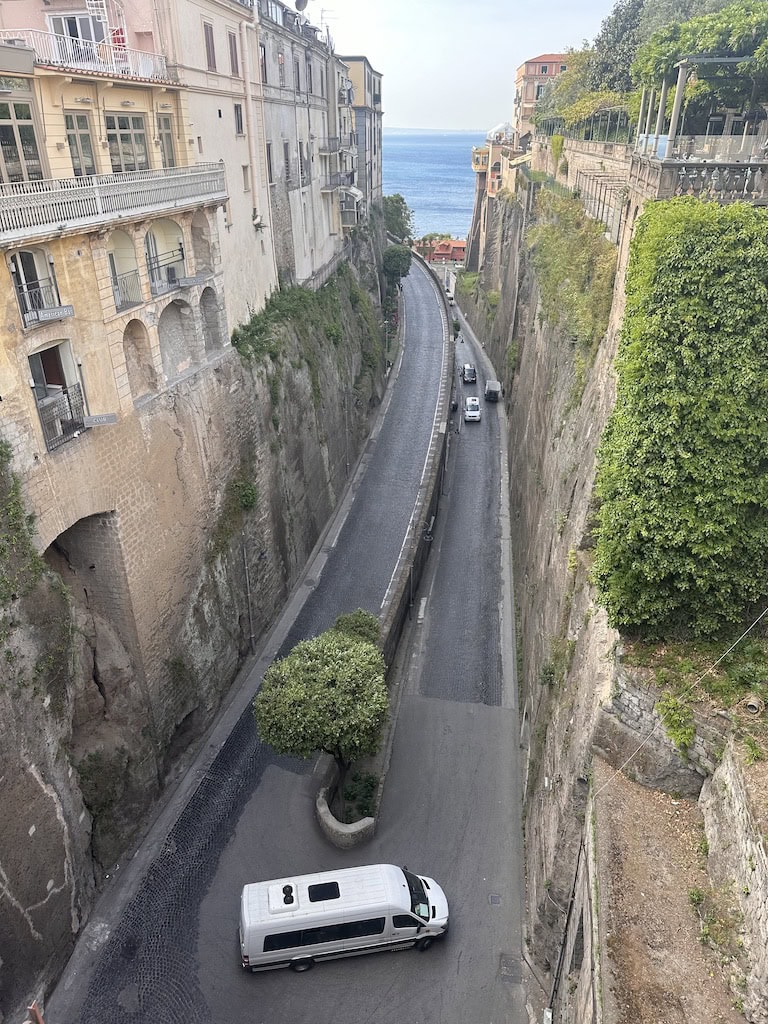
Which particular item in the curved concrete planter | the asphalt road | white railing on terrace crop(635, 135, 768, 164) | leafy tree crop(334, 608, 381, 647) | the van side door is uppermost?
white railing on terrace crop(635, 135, 768, 164)

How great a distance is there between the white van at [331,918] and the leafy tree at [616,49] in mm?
40053

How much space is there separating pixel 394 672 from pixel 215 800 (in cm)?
750

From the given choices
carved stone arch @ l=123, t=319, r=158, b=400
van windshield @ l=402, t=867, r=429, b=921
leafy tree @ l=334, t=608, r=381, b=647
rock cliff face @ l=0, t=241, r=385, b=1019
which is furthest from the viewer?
leafy tree @ l=334, t=608, r=381, b=647

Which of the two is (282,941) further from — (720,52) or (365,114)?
(365,114)

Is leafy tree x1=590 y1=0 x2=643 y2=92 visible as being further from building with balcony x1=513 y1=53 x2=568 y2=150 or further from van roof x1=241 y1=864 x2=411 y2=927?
van roof x1=241 y1=864 x2=411 y2=927

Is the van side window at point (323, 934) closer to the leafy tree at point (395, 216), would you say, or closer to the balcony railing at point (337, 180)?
the balcony railing at point (337, 180)

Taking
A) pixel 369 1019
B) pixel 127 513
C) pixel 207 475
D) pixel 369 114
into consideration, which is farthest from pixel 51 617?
pixel 369 114

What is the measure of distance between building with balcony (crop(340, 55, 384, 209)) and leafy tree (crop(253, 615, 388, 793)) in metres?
45.5

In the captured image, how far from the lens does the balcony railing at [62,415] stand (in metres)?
15.0

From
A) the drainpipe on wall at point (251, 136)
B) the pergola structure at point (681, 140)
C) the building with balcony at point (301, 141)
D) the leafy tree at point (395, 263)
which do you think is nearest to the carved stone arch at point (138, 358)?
the drainpipe on wall at point (251, 136)

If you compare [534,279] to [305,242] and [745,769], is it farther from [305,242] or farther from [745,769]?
[745,769]

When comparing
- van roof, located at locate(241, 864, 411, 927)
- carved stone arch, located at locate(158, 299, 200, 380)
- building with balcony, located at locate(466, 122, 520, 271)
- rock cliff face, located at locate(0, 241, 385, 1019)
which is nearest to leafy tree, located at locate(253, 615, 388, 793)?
van roof, located at locate(241, 864, 411, 927)

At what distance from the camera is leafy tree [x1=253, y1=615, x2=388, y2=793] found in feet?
56.3

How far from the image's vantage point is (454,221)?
18650cm
